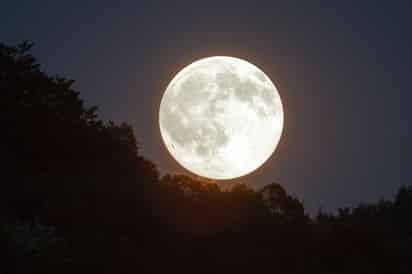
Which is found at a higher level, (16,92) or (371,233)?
(16,92)

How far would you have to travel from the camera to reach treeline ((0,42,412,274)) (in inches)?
934

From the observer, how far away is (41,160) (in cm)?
3988

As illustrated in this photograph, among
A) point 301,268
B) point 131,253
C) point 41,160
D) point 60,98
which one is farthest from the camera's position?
point 60,98

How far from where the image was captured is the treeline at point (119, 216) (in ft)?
77.8

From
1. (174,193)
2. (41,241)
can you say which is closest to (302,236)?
(174,193)

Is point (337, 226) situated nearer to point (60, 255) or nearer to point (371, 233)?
point (371, 233)

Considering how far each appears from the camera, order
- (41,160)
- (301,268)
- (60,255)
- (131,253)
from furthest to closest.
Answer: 1. (41,160)
2. (301,268)
3. (131,253)
4. (60,255)

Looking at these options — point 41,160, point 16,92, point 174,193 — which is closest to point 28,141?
point 41,160

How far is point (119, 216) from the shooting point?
30.6 metres

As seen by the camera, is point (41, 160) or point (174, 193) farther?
point (41, 160)

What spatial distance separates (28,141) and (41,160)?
1.42 meters

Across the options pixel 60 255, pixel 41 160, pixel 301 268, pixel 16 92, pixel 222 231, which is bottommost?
pixel 60 255

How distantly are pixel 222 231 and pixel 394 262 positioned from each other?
33.9ft

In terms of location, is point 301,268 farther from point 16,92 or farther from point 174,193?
point 16,92
